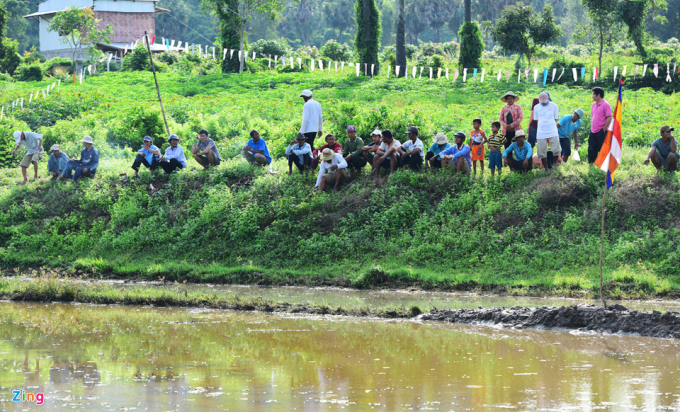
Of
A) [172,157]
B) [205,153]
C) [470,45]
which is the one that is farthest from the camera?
[470,45]

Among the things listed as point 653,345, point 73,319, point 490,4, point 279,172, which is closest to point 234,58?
point 279,172

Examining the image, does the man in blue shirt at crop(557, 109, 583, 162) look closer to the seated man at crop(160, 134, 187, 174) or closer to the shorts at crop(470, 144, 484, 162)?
the shorts at crop(470, 144, 484, 162)

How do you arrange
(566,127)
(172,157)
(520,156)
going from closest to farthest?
(520,156), (566,127), (172,157)

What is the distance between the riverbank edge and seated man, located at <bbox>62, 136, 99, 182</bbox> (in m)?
5.50

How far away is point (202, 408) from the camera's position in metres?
7.16

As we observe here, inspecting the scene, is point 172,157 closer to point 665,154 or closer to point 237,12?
point 665,154

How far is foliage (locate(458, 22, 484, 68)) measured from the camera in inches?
1496

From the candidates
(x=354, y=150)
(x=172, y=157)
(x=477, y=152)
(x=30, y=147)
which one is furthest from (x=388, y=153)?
(x=30, y=147)

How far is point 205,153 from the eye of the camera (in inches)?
774

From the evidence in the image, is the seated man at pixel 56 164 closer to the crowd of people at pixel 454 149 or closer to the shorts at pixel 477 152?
the crowd of people at pixel 454 149

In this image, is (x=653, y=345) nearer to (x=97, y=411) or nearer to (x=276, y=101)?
(x=97, y=411)

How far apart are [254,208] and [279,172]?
1.54 meters

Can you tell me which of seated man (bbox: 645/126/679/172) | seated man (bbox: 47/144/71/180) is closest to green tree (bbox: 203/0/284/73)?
seated man (bbox: 47/144/71/180)

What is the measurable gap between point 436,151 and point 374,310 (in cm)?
613
